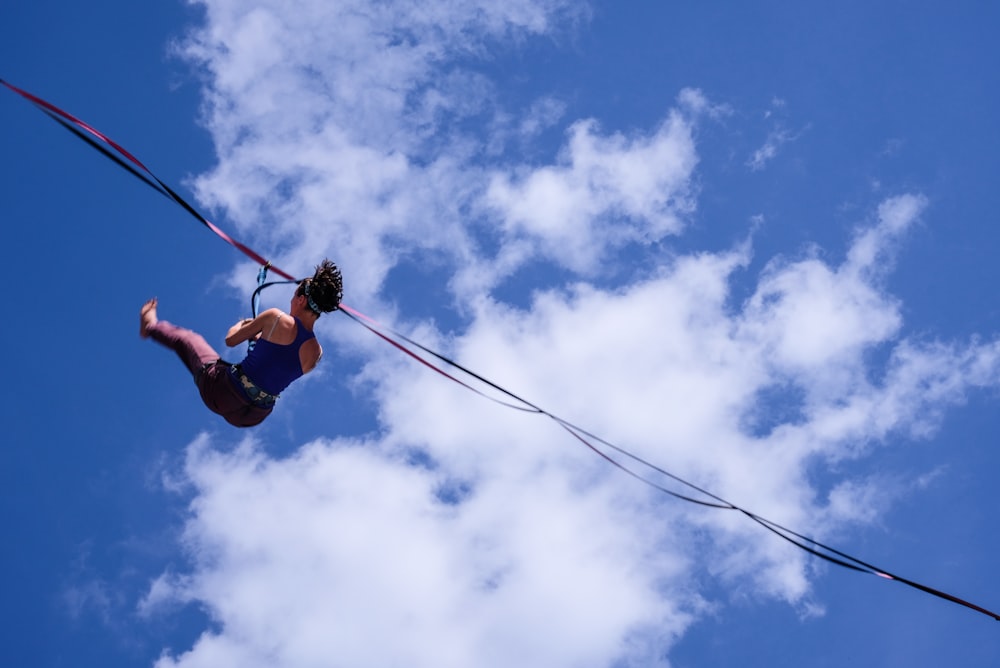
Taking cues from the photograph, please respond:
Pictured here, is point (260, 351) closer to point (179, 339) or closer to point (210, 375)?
point (210, 375)

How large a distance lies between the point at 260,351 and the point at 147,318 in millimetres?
1120

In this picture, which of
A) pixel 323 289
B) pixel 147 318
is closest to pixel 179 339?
pixel 147 318

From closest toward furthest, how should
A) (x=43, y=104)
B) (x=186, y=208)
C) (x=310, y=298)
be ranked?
(x=43, y=104) → (x=186, y=208) → (x=310, y=298)

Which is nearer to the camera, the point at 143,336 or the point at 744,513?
the point at 744,513

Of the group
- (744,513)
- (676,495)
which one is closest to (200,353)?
(676,495)

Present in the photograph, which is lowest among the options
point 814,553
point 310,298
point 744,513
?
point 814,553

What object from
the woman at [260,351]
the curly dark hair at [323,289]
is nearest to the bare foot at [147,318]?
the woman at [260,351]

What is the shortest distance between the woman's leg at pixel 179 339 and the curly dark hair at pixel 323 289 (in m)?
0.94

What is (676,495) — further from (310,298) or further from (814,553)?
(310,298)

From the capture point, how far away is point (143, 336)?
7.16m

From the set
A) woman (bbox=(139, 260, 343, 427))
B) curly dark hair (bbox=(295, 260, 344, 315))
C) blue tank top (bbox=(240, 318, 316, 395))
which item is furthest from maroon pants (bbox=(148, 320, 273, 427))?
curly dark hair (bbox=(295, 260, 344, 315))

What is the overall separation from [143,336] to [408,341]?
7.67 feet

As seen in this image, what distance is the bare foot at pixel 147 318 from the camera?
7.16 meters

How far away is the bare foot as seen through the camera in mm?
7160
